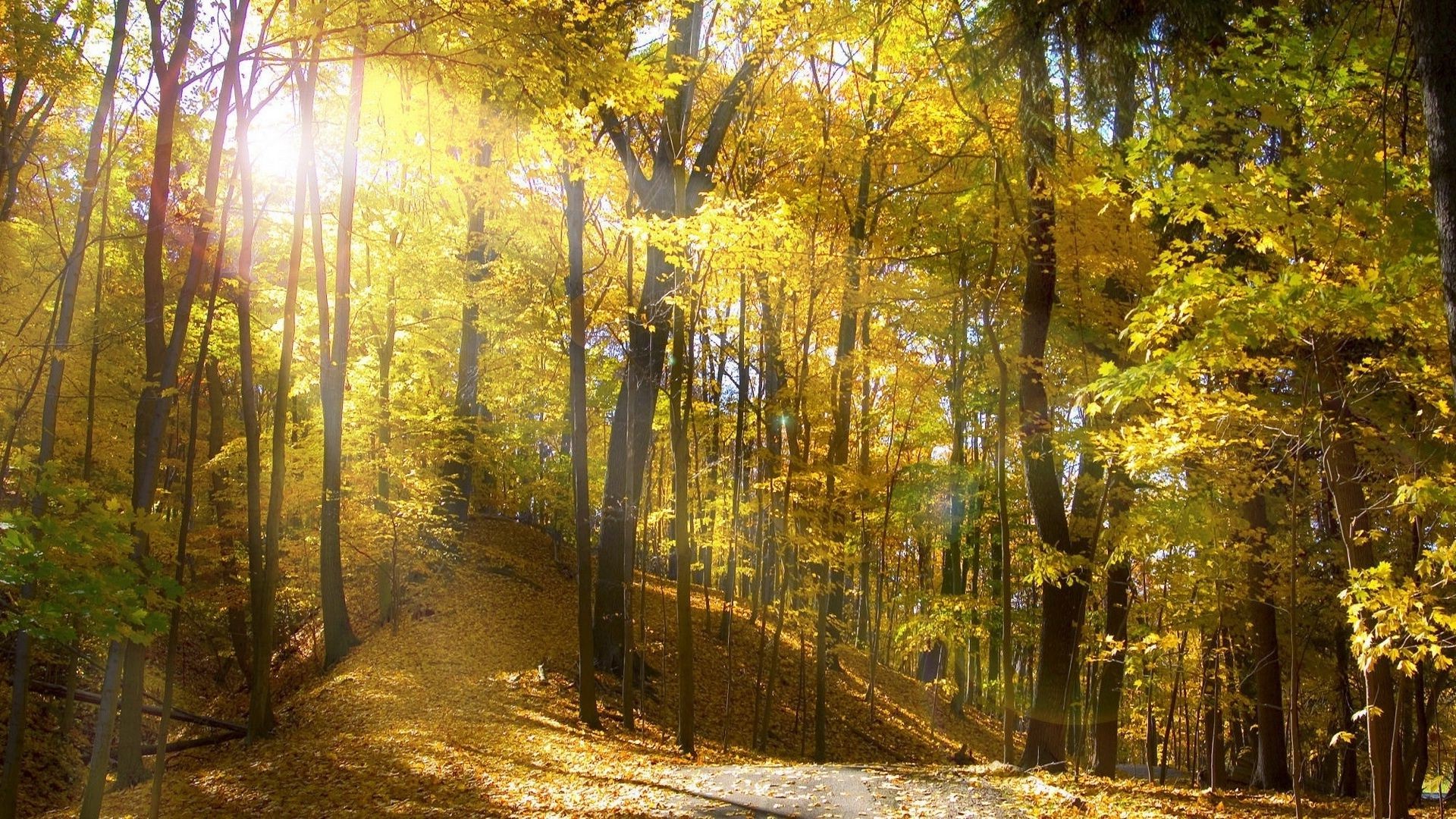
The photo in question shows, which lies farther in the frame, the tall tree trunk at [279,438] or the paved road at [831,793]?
the tall tree trunk at [279,438]

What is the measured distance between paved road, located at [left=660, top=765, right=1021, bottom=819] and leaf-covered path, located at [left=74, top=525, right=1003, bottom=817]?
1.1 inches

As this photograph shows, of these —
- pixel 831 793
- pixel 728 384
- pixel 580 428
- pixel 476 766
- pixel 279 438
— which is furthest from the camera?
pixel 728 384

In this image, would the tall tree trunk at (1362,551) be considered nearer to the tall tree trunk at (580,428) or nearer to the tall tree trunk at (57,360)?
the tall tree trunk at (580,428)

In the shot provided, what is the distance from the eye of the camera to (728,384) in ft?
65.3

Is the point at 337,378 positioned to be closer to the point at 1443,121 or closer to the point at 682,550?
the point at 682,550

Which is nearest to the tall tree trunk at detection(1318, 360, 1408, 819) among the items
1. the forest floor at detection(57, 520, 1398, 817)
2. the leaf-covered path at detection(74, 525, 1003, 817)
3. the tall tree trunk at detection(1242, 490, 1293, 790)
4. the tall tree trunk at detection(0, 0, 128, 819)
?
the forest floor at detection(57, 520, 1398, 817)

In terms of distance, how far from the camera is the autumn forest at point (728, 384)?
5730mm

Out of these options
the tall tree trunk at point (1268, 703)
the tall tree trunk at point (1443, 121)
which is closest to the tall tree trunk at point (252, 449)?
the tall tree trunk at point (1443, 121)

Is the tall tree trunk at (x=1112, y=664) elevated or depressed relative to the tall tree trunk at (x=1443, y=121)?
depressed

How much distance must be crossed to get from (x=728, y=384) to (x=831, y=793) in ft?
41.2

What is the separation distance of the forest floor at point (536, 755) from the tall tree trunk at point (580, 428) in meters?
0.65

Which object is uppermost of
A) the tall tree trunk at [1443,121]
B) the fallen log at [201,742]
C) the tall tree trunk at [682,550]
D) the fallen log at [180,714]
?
the tall tree trunk at [1443,121]

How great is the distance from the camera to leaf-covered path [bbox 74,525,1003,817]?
766 centimetres

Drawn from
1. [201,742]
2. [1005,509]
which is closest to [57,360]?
[201,742]
